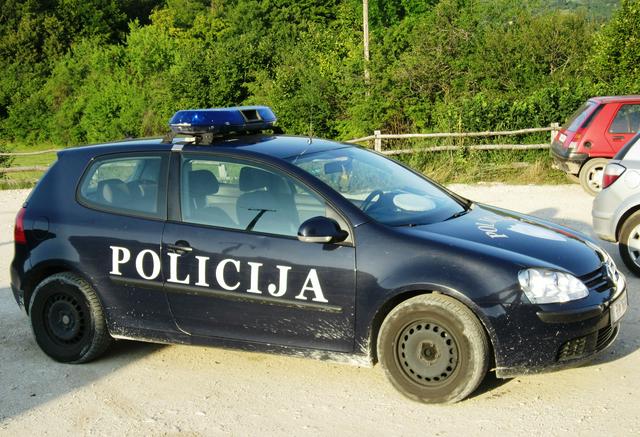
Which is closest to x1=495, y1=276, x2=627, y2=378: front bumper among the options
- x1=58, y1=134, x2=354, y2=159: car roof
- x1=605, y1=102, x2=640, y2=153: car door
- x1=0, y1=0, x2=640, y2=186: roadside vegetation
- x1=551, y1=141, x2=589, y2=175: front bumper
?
x1=58, y1=134, x2=354, y2=159: car roof

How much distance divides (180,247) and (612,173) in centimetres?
454

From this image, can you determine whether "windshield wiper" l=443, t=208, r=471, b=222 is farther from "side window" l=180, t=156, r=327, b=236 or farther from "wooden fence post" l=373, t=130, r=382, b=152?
"wooden fence post" l=373, t=130, r=382, b=152

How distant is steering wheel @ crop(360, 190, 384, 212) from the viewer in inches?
200

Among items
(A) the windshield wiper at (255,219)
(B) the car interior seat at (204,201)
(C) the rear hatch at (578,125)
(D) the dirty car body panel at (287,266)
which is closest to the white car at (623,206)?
(D) the dirty car body panel at (287,266)

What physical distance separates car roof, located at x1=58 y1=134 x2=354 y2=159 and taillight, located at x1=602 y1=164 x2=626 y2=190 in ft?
10.4

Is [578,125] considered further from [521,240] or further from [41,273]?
[41,273]

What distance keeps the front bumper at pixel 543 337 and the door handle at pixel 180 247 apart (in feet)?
6.50

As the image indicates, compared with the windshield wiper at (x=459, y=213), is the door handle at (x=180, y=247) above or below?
below

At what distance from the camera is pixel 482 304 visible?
4.61 meters

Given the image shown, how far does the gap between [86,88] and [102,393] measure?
44.5 m

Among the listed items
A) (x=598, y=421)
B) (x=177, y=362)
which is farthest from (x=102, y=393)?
(x=598, y=421)

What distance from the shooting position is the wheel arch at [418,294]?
15.2 ft

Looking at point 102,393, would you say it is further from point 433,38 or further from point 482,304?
point 433,38

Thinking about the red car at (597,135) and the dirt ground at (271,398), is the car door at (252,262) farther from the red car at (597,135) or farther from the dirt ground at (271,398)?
the red car at (597,135)
